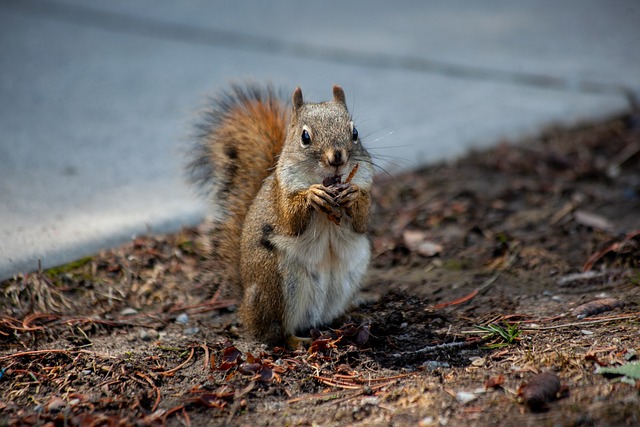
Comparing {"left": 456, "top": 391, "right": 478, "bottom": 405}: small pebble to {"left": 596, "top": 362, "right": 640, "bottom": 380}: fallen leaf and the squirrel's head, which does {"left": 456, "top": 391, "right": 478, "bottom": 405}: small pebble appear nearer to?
{"left": 596, "top": 362, "right": 640, "bottom": 380}: fallen leaf

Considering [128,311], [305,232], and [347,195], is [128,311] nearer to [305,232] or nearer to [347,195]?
[305,232]

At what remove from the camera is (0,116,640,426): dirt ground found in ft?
6.20

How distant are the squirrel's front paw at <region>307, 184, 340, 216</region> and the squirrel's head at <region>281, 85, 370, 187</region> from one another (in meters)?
0.08

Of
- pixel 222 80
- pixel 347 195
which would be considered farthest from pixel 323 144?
pixel 222 80

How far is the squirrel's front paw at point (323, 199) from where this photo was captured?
217cm

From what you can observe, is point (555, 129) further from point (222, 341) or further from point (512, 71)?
point (222, 341)

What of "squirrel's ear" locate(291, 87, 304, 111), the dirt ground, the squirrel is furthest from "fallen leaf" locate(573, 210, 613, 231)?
"squirrel's ear" locate(291, 87, 304, 111)

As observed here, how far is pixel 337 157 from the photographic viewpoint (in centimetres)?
216

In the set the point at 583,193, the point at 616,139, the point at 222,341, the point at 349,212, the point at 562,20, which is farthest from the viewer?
the point at 562,20

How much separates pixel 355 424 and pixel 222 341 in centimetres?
74

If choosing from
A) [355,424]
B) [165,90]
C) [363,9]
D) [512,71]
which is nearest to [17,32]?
[165,90]

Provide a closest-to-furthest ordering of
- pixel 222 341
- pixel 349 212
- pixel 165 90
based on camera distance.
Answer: pixel 349 212 → pixel 222 341 → pixel 165 90

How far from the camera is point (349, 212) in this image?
2283 mm

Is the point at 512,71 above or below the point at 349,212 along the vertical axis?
above
